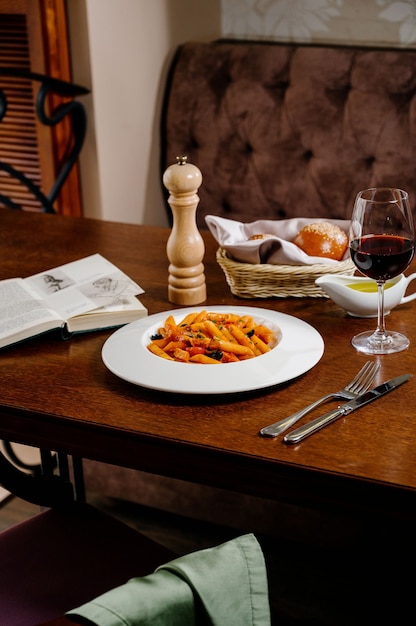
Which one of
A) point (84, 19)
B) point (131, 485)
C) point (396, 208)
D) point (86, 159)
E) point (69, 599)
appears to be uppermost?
point (84, 19)

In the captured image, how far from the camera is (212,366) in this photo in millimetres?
1146

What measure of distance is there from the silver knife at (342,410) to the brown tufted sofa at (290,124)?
1447 millimetres

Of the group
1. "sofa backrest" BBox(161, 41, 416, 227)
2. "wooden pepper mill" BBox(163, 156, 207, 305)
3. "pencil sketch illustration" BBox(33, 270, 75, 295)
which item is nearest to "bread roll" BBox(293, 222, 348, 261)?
"wooden pepper mill" BBox(163, 156, 207, 305)

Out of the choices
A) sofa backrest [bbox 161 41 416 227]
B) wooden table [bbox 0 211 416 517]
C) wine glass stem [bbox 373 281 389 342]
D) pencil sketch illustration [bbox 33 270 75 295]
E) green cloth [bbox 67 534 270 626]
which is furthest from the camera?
sofa backrest [bbox 161 41 416 227]

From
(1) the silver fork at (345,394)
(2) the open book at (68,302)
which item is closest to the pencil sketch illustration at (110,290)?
(2) the open book at (68,302)

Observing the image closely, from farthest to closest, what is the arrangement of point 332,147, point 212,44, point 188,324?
point 212,44 → point 332,147 → point 188,324

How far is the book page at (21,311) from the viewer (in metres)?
1.31

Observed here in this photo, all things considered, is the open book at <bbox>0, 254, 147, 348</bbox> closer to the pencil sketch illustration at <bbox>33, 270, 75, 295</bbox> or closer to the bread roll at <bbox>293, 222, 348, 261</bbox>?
the pencil sketch illustration at <bbox>33, 270, 75, 295</bbox>

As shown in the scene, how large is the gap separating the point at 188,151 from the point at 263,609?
221 cm

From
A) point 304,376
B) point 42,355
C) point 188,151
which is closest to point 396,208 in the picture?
point 304,376

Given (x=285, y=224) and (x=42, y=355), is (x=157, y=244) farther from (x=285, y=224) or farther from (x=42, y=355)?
(x=42, y=355)

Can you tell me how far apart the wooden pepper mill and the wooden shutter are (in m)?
1.44

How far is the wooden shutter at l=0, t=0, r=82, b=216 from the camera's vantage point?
104 inches

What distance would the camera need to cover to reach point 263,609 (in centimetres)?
71
